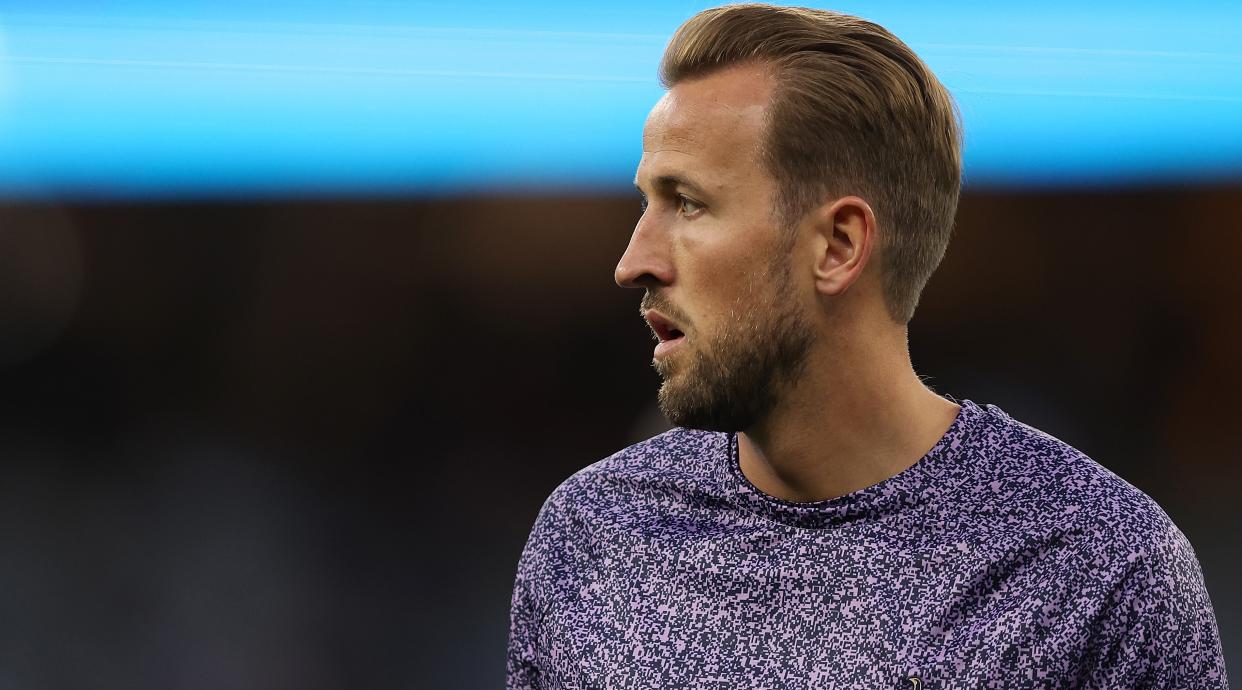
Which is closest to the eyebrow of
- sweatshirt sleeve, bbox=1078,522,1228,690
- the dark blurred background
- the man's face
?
the man's face

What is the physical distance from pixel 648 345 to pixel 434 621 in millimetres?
1099

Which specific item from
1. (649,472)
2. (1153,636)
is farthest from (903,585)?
(649,472)

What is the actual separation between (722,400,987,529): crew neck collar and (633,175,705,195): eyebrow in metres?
0.33

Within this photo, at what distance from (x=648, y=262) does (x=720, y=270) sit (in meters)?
0.07

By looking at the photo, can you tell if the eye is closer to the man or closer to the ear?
the man

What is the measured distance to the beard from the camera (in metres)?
1.23

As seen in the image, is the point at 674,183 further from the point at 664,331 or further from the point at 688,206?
the point at 664,331

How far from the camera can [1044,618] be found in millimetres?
1156

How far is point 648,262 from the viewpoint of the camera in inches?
48.9

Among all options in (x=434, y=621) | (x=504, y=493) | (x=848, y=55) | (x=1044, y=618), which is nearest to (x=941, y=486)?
(x=1044, y=618)

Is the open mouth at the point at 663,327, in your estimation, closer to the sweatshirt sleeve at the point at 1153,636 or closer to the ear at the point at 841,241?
the ear at the point at 841,241

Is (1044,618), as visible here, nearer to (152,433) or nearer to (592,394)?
(592,394)

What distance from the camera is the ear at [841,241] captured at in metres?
1.25

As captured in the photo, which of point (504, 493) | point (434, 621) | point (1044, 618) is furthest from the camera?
point (504, 493)
